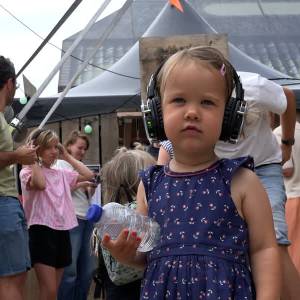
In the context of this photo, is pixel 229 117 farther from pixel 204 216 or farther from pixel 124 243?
pixel 124 243

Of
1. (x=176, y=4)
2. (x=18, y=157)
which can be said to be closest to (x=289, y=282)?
(x=18, y=157)

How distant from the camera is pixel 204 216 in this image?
1886 millimetres

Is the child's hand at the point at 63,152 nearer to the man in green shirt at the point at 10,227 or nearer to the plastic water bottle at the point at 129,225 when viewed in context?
the man in green shirt at the point at 10,227

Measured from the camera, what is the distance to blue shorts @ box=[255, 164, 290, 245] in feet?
10.3

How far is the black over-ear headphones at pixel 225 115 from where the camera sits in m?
1.97

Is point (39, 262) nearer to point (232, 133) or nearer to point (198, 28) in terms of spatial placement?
point (232, 133)

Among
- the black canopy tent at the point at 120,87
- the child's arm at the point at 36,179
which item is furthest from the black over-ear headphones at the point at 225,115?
the black canopy tent at the point at 120,87

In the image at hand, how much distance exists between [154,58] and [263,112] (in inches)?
72.4

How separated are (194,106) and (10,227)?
233 cm

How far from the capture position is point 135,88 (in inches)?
328

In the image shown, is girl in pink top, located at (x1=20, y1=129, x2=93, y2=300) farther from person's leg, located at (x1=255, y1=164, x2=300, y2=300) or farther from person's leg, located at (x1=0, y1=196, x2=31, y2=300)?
person's leg, located at (x1=255, y1=164, x2=300, y2=300)

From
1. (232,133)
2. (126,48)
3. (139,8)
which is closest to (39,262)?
(232,133)

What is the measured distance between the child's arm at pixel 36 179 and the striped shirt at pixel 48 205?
0.06 m

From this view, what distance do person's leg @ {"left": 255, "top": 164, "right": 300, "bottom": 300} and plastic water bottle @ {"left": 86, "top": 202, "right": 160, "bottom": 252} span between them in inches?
50.2
